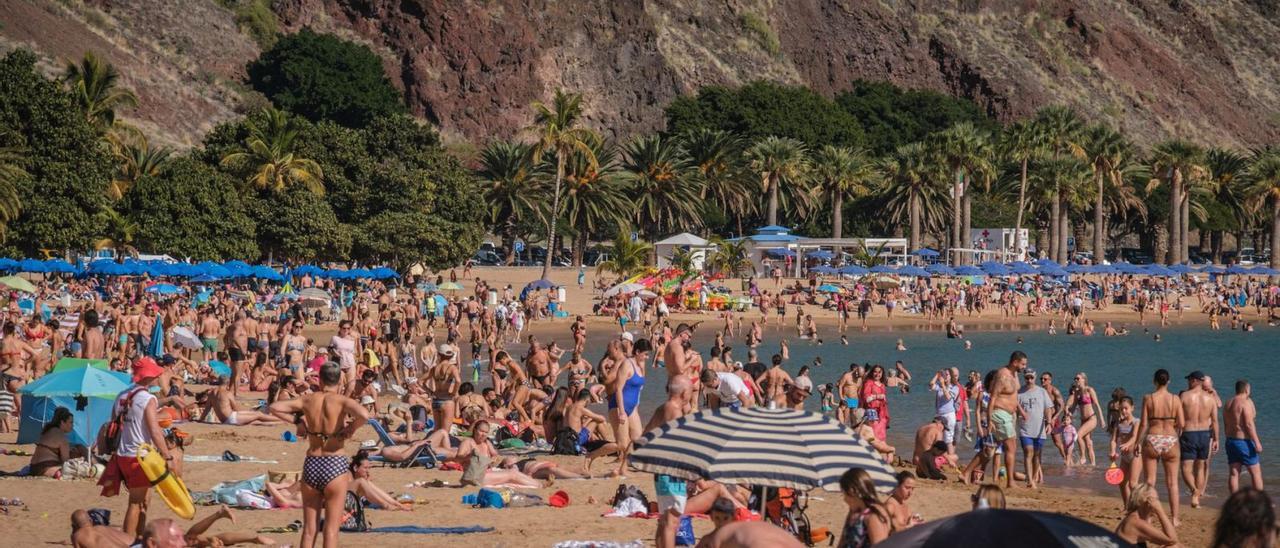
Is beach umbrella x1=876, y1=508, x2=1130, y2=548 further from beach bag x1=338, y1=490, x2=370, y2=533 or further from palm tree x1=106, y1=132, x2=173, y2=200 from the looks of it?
palm tree x1=106, y1=132, x2=173, y2=200

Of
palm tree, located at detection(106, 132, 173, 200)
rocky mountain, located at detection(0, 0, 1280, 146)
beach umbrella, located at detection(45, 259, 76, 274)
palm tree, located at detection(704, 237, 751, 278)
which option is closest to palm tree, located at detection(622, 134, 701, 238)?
palm tree, located at detection(704, 237, 751, 278)

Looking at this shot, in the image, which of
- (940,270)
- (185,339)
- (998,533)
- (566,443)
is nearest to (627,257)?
(940,270)

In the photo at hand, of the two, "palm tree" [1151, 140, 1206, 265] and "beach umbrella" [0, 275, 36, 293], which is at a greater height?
"palm tree" [1151, 140, 1206, 265]

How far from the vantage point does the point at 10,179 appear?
3703 cm

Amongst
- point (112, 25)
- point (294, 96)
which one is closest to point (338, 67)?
point (294, 96)

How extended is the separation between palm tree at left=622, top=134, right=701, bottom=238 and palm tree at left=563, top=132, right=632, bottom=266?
65.5 inches

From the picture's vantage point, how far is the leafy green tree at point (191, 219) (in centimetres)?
4688

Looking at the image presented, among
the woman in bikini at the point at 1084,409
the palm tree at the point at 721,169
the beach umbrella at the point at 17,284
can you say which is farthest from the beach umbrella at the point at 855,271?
the woman in bikini at the point at 1084,409

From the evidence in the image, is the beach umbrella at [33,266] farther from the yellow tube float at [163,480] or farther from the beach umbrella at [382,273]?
the yellow tube float at [163,480]

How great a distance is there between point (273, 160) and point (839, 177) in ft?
98.0

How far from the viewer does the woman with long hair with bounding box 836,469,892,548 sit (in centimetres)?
699

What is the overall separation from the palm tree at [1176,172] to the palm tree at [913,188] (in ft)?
37.4

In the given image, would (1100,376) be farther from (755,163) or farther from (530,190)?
(755,163)

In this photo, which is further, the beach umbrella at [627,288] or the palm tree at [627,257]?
the palm tree at [627,257]
